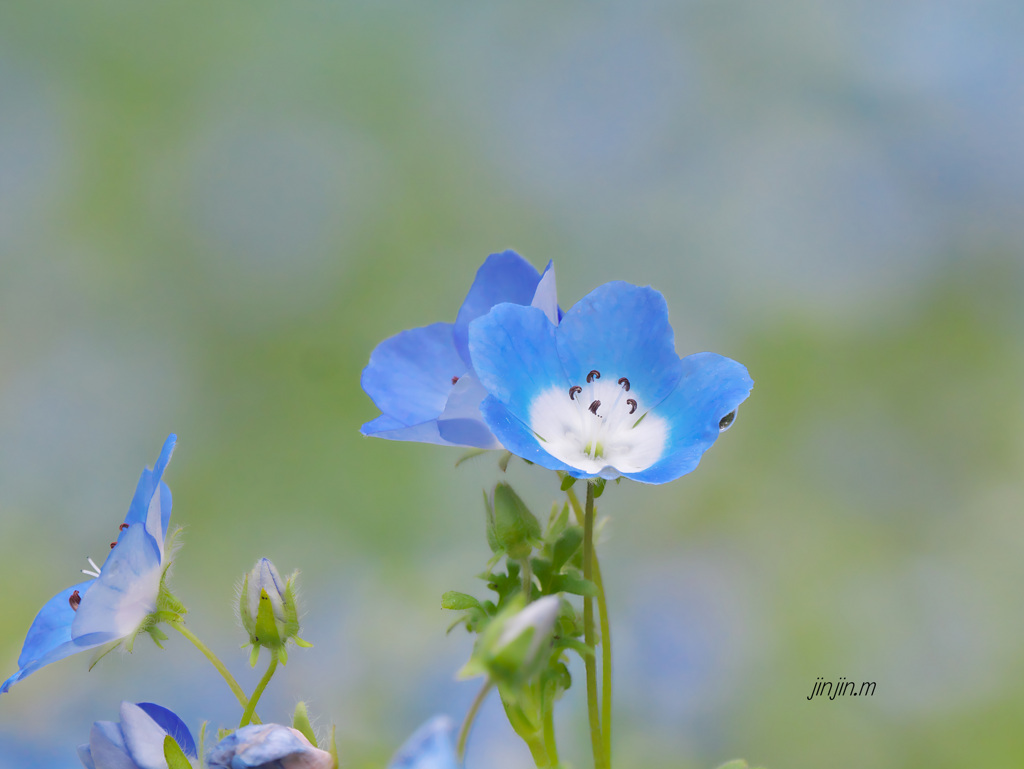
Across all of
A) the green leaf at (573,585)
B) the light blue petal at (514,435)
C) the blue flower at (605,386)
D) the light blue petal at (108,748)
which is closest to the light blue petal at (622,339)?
the blue flower at (605,386)

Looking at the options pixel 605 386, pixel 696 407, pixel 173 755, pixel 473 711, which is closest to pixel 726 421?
pixel 696 407

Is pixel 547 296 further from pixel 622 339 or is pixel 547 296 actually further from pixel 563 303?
pixel 563 303

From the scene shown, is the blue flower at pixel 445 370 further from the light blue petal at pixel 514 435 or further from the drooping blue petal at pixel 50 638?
the drooping blue petal at pixel 50 638

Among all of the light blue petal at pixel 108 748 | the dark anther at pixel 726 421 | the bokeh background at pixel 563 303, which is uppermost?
the bokeh background at pixel 563 303

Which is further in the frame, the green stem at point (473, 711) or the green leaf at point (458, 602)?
the green leaf at point (458, 602)

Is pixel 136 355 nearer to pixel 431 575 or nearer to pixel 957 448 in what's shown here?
pixel 431 575

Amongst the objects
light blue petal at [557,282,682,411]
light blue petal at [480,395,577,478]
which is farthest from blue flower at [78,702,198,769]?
light blue petal at [557,282,682,411]

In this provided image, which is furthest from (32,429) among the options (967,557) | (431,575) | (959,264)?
(959,264)
